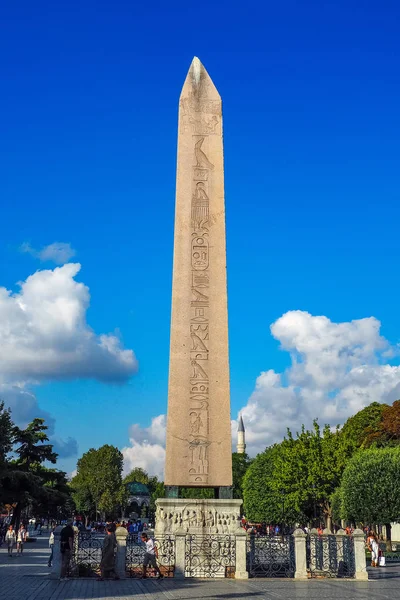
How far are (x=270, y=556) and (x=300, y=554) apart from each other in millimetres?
742

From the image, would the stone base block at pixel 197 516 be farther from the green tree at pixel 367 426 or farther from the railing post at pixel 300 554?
the green tree at pixel 367 426

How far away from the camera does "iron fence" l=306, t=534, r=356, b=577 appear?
1852 centimetres

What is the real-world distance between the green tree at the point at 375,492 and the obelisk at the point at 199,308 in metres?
20.9

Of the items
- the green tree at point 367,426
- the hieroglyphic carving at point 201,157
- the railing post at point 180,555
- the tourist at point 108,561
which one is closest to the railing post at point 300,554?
the railing post at point 180,555

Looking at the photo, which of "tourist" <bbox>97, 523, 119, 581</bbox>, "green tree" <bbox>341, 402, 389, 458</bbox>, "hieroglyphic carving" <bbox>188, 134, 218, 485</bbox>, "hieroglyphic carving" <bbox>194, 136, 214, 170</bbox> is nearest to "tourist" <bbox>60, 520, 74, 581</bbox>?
"tourist" <bbox>97, 523, 119, 581</bbox>

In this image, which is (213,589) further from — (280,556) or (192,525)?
(280,556)

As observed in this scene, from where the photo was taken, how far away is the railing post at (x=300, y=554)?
17734mm

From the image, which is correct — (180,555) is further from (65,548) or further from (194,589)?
(65,548)

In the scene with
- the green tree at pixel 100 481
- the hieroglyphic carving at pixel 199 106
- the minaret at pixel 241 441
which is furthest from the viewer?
the minaret at pixel 241 441

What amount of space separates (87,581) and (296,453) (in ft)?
100.0

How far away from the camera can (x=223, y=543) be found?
16.9 meters

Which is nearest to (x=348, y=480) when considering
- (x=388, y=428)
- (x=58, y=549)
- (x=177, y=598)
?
(x=388, y=428)

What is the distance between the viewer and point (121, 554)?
17422 mm

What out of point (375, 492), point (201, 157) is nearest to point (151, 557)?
point (201, 157)
